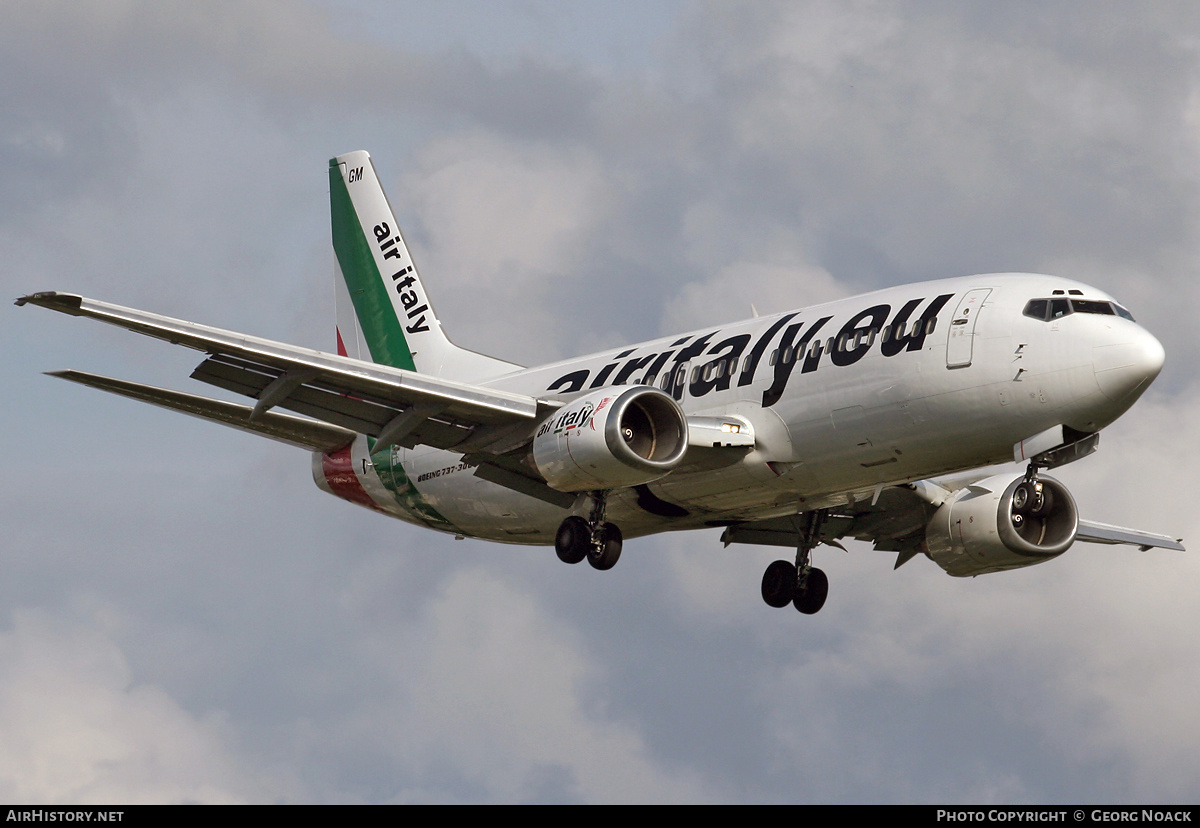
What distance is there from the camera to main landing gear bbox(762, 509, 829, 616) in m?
39.5

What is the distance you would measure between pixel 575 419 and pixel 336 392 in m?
5.31

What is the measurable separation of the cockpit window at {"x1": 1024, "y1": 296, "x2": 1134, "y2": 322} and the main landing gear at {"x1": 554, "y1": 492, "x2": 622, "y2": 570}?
9767 mm

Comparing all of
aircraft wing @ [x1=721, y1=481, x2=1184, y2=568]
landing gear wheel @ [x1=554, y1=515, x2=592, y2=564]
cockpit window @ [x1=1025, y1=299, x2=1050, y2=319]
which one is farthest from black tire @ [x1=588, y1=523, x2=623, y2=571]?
cockpit window @ [x1=1025, y1=299, x2=1050, y2=319]

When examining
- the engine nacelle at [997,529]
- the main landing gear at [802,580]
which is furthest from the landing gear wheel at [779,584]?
the engine nacelle at [997,529]

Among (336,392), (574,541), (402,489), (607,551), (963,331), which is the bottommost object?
(607,551)

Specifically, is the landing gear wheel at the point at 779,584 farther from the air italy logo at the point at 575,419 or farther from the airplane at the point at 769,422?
the air italy logo at the point at 575,419

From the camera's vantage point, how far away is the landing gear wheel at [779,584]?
132ft

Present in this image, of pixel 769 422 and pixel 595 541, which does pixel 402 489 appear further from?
pixel 769 422

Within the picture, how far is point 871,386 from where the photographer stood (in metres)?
31.6

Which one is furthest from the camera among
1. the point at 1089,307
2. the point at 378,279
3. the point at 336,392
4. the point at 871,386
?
the point at 378,279

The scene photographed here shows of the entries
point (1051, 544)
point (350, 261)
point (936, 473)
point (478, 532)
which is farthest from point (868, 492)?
point (350, 261)

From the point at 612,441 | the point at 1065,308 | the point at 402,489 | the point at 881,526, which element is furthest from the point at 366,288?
the point at 1065,308

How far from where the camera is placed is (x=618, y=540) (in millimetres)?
35531

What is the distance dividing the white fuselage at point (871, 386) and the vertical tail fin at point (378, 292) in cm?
951
